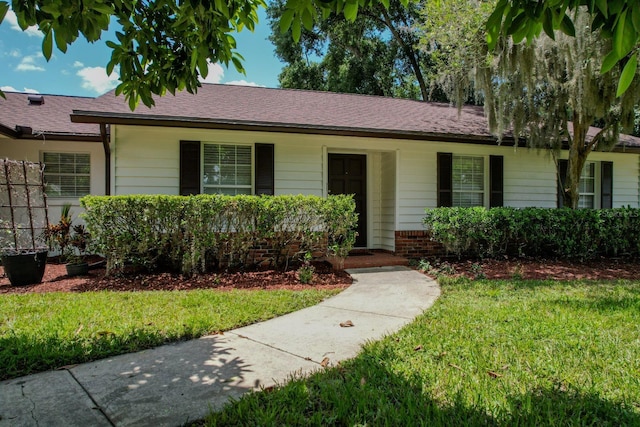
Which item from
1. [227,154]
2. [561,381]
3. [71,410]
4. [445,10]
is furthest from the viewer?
[445,10]

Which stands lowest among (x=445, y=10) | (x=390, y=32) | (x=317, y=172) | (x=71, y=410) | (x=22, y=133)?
(x=71, y=410)

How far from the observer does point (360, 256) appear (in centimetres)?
852

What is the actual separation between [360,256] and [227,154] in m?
3.61

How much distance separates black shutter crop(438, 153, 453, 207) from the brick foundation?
0.87 m

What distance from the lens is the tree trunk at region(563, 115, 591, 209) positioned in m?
8.73

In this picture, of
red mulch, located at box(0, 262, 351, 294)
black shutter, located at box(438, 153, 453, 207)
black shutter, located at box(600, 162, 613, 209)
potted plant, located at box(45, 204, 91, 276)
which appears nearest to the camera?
red mulch, located at box(0, 262, 351, 294)

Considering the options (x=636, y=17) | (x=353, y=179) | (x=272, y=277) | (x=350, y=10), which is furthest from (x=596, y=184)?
(x=350, y=10)

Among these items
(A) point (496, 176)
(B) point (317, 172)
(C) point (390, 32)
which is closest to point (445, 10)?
(A) point (496, 176)

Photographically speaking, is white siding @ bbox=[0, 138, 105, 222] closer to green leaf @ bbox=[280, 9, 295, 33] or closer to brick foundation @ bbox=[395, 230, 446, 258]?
brick foundation @ bbox=[395, 230, 446, 258]

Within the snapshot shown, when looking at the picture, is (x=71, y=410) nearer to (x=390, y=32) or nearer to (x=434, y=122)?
A: (x=434, y=122)

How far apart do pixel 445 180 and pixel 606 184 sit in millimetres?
5054

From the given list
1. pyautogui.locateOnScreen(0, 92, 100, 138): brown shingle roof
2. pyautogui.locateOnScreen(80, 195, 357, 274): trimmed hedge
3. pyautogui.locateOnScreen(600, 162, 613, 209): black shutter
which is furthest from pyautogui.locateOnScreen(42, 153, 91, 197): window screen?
pyautogui.locateOnScreen(600, 162, 613, 209): black shutter

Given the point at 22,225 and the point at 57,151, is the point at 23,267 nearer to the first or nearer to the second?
the point at 22,225

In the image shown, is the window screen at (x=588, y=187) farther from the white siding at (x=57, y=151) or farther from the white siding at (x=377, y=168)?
the white siding at (x=57, y=151)
